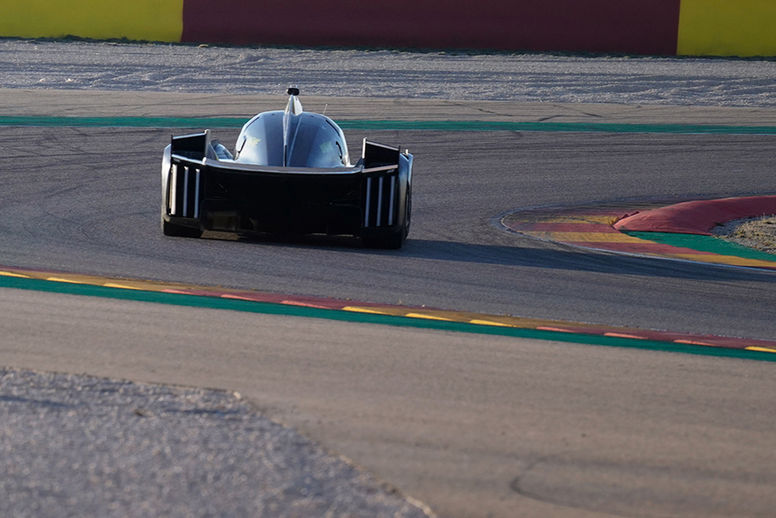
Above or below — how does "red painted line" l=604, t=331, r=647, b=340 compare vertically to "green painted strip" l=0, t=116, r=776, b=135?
below

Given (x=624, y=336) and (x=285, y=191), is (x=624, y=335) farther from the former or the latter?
(x=285, y=191)

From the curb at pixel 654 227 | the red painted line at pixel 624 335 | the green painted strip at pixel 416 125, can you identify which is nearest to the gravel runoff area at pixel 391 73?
the green painted strip at pixel 416 125

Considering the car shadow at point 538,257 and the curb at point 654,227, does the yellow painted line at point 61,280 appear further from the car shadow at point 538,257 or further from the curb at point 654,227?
the curb at point 654,227

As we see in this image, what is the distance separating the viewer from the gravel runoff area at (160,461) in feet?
10.3

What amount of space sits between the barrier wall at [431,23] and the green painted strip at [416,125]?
21.8 ft

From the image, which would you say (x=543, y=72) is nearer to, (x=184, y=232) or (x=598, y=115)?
(x=598, y=115)

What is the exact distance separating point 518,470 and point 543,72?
18.4 meters

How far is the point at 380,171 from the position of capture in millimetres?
8172

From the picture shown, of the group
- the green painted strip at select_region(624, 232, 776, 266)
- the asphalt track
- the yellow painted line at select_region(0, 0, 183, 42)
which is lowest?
the asphalt track

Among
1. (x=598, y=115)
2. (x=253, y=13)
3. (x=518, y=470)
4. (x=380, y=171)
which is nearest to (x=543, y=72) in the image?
(x=598, y=115)

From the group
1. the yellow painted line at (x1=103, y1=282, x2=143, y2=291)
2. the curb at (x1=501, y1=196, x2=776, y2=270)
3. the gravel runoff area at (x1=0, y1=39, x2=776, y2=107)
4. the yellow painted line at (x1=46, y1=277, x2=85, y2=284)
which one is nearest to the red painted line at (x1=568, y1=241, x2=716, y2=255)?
the curb at (x1=501, y1=196, x2=776, y2=270)

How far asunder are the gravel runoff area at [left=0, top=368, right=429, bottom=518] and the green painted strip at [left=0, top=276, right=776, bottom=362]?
5.78 ft

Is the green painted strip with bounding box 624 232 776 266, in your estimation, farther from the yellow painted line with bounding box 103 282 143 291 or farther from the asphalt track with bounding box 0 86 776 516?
the yellow painted line with bounding box 103 282 143 291

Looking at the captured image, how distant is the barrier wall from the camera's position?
2328 centimetres
